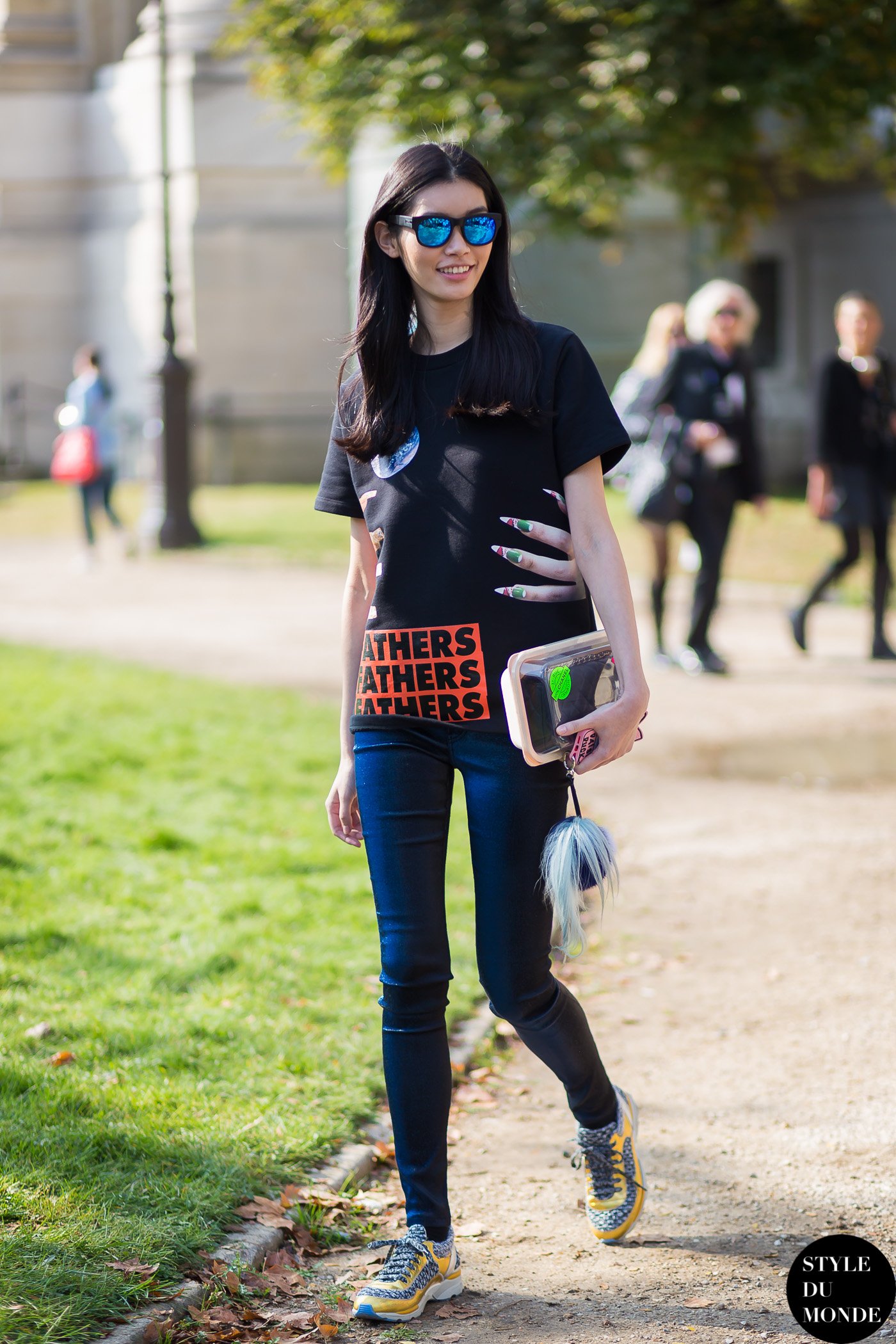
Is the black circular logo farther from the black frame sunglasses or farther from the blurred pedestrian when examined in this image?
the blurred pedestrian

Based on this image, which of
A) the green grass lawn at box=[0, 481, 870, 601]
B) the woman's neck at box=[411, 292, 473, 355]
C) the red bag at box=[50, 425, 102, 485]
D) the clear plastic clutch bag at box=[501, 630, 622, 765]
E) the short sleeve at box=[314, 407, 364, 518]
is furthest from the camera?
the red bag at box=[50, 425, 102, 485]

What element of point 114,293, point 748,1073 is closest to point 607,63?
point 748,1073

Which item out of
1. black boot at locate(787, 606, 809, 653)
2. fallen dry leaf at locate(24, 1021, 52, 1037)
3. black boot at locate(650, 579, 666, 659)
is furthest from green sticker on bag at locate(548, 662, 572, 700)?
black boot at locate(787, 606, 809, 653)

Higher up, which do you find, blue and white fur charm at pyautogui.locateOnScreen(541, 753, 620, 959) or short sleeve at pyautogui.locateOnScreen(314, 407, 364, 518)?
short sleeve at pyautogui.locateOnScreen(314, 407, 364, 518)

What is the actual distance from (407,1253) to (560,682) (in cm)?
115

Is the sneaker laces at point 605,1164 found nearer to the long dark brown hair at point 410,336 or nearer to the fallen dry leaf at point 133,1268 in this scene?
the fallen dry leaf at point 133,1268

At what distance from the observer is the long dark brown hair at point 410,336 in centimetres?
320

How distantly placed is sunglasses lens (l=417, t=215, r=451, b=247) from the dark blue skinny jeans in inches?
36.6

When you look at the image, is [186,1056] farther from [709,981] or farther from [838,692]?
[838,692]

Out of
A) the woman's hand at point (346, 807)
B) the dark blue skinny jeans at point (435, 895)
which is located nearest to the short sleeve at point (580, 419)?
the dark blue skinny jeans at point (435, 895)

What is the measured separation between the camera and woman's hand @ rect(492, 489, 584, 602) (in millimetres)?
3221

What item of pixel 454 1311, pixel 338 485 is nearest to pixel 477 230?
pixel 338 485

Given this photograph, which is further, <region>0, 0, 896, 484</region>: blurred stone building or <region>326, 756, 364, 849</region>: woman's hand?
<region>0, 0, 896, 484</region>: blurred stone building

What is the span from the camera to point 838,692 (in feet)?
31.7
